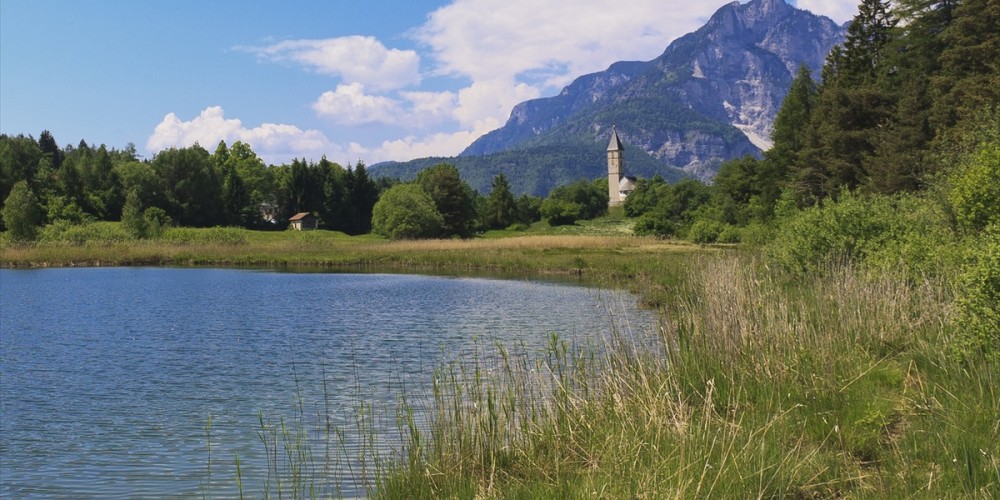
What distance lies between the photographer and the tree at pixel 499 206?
318 ft

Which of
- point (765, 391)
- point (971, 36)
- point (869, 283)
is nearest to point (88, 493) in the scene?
point (765, 391)

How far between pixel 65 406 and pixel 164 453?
135 inches

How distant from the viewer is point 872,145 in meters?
36.9

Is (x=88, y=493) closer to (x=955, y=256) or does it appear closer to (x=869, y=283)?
(x=869, y=283)

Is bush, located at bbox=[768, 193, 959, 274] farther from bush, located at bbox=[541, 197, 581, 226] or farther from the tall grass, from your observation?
bush, located at bbox=[541, 197, 581, 226]

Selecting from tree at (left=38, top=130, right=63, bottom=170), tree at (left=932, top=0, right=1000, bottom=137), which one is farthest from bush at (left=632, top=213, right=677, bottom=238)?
tree at (left=38, top=130, right=63, bottom=170)

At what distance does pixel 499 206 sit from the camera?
97.1 meters

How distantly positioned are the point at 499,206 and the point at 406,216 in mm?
27732

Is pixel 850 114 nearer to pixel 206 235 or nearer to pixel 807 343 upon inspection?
pixel 807 343

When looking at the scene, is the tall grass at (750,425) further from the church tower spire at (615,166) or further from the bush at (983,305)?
the church tower spire at (615,166)

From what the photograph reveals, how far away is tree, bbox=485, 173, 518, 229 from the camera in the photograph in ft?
318

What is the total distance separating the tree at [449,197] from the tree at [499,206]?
13300mm

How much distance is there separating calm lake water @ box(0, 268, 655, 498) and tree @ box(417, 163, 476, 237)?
48.6m

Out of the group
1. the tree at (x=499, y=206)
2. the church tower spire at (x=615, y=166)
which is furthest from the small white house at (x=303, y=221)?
the church tower spire at (x=615, y=166)
